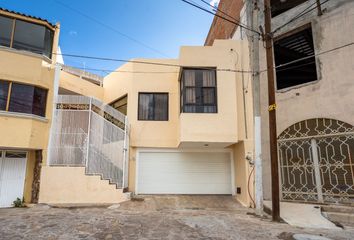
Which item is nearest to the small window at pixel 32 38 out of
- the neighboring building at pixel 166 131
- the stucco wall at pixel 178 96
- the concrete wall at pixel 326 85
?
the neighboring building at pixel 166 131

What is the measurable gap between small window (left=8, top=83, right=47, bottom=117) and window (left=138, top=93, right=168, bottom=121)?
4806 mm

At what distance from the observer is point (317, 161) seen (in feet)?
31.8

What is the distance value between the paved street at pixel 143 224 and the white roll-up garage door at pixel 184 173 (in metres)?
2.27

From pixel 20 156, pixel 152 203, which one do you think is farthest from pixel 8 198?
pixel 152 203

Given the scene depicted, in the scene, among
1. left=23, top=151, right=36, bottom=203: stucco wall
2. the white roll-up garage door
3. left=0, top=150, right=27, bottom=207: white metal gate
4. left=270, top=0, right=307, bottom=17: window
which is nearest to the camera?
left=0, top=150, right=27, bottom=207: white metal gate

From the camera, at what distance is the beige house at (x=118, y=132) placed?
1078cm

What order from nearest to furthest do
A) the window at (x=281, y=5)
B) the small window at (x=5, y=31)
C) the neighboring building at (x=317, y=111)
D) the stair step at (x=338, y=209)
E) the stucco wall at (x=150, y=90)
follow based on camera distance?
the stair step at (x=338, y=209) → the neighboring building at (x=317, y=111) → the small window at (x=5, y=31) → the window at (x=281, y=5) → the stucco wall at (x=150, y=90)

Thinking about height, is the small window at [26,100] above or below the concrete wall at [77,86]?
below

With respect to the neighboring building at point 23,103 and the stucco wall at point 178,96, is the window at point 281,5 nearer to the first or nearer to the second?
the stucco wall at point 178,96

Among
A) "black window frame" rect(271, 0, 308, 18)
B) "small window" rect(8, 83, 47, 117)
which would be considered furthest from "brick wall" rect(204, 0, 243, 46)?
"small window" rect(8, 83, 47, 117)

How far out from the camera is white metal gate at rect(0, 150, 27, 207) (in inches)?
419

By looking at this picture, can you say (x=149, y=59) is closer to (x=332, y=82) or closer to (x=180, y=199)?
(x=180, y=199)

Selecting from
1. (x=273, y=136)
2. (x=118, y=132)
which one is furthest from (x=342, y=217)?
(x=118, y=132)

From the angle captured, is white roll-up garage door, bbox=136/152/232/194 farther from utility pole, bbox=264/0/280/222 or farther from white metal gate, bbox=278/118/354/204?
utility pole, bbox=264/0/280/222
